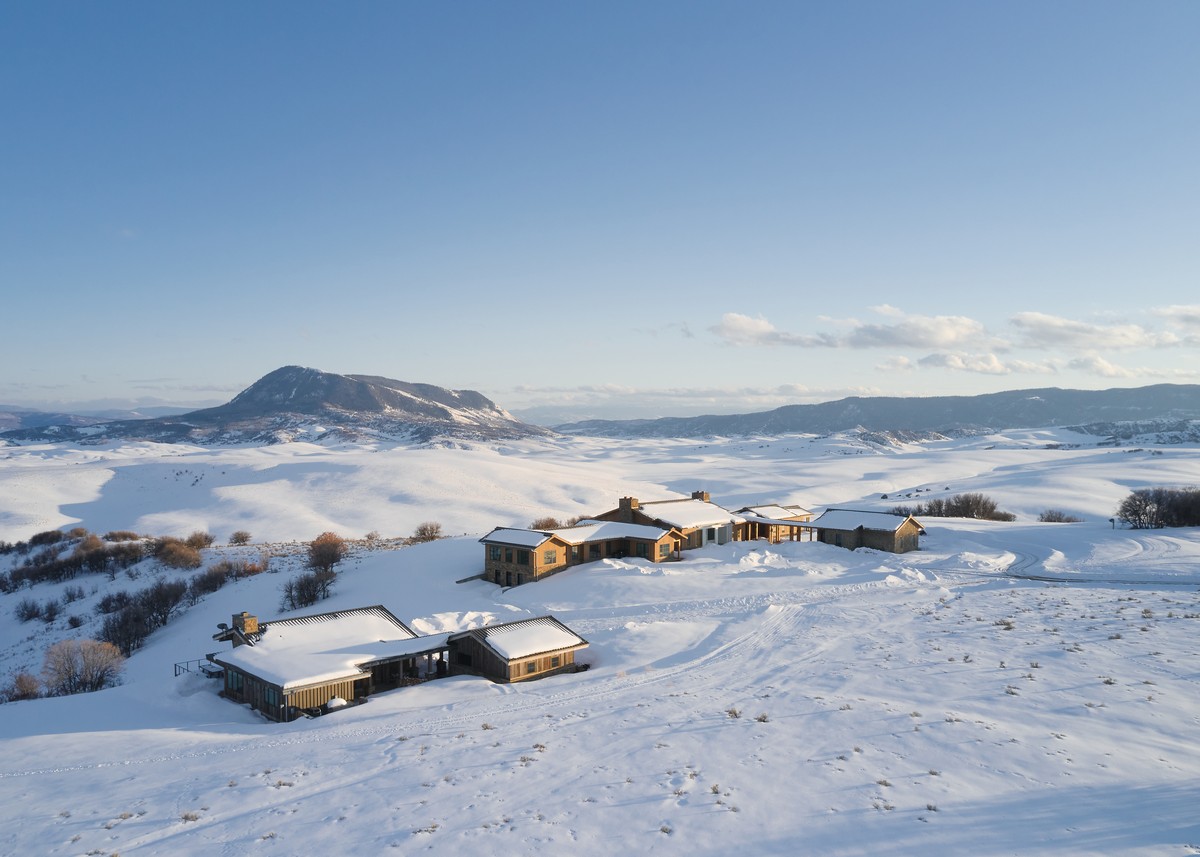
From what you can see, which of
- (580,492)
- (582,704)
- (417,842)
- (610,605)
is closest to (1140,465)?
(580,492)

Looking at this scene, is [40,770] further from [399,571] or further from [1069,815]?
[399,571]

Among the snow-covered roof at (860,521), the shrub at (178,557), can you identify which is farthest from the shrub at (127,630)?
the snow-covered roof at (860,521)

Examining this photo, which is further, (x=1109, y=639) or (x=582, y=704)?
(x=1109, y=639)

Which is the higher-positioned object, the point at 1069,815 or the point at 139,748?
the point at 1069,815

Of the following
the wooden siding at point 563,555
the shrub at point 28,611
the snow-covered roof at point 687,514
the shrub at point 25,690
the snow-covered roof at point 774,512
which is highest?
the snow-covered roof at point 687,514

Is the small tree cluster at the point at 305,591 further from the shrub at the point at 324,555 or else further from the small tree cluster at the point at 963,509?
the small tree cluster at the point at 963,509

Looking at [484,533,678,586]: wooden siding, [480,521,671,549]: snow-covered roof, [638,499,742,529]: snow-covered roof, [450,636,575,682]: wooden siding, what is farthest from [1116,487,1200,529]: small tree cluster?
[450,636,575,682]: wooden siding

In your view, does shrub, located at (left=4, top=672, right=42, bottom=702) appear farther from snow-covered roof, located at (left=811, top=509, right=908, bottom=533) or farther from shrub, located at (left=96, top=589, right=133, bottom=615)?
snow-covered roof, located at (left=811, top=509, right=908, bottom=533)
